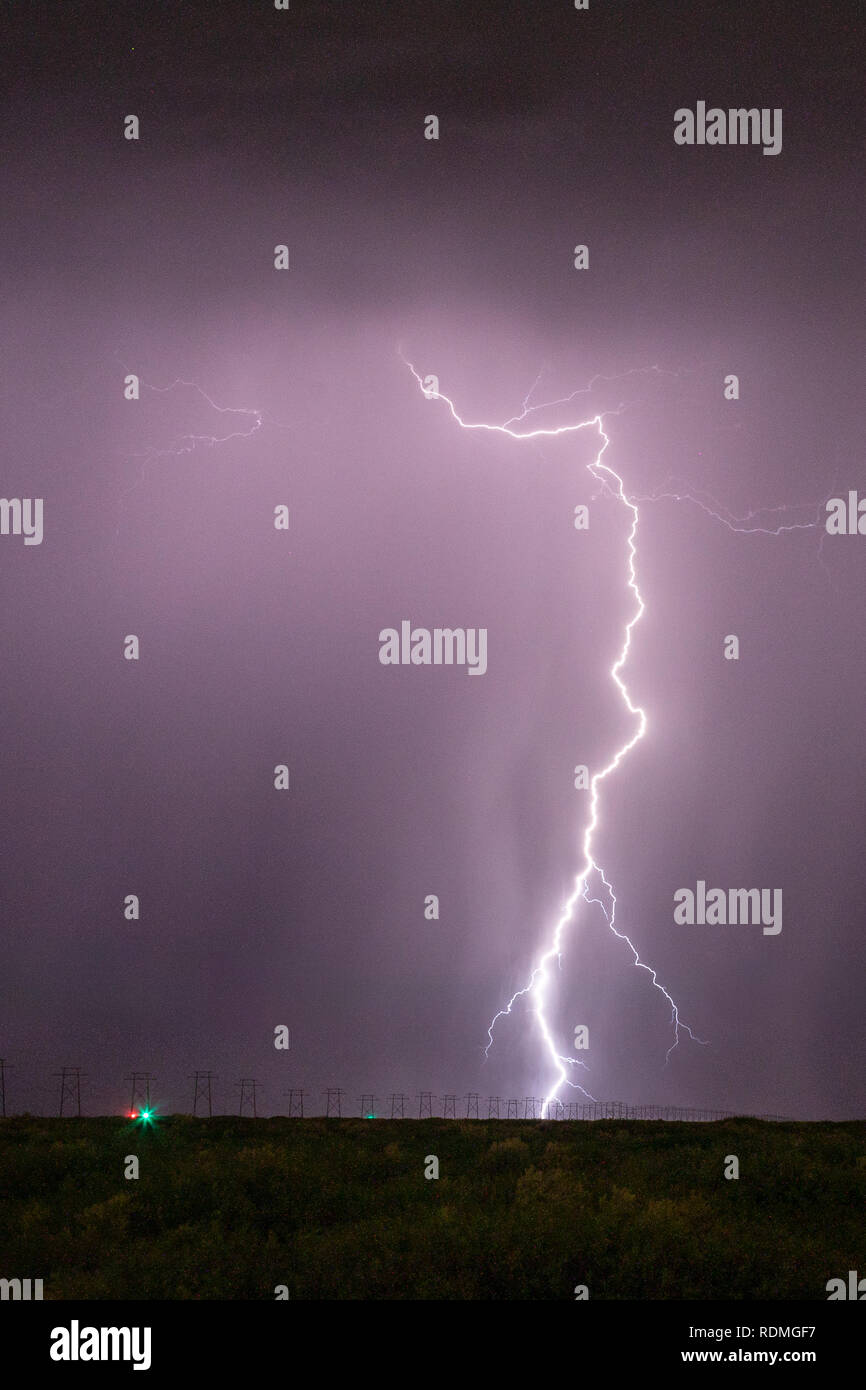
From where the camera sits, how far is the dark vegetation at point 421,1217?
660cm

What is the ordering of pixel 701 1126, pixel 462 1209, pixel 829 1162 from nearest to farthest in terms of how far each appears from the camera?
1. pixel 462 1209
2. pixel 829 1162
3. pixel 701 1126

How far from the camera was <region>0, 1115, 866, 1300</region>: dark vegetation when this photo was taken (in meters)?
6.60

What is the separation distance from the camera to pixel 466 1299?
20.7ft

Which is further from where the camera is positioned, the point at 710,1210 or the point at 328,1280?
the point at 710,1210

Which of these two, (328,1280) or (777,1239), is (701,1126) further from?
(328,1280)

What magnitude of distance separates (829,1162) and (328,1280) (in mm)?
6540

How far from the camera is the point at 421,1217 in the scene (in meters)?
7.78

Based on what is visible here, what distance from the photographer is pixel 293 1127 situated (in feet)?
43.7

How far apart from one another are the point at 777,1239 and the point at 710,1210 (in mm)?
810
